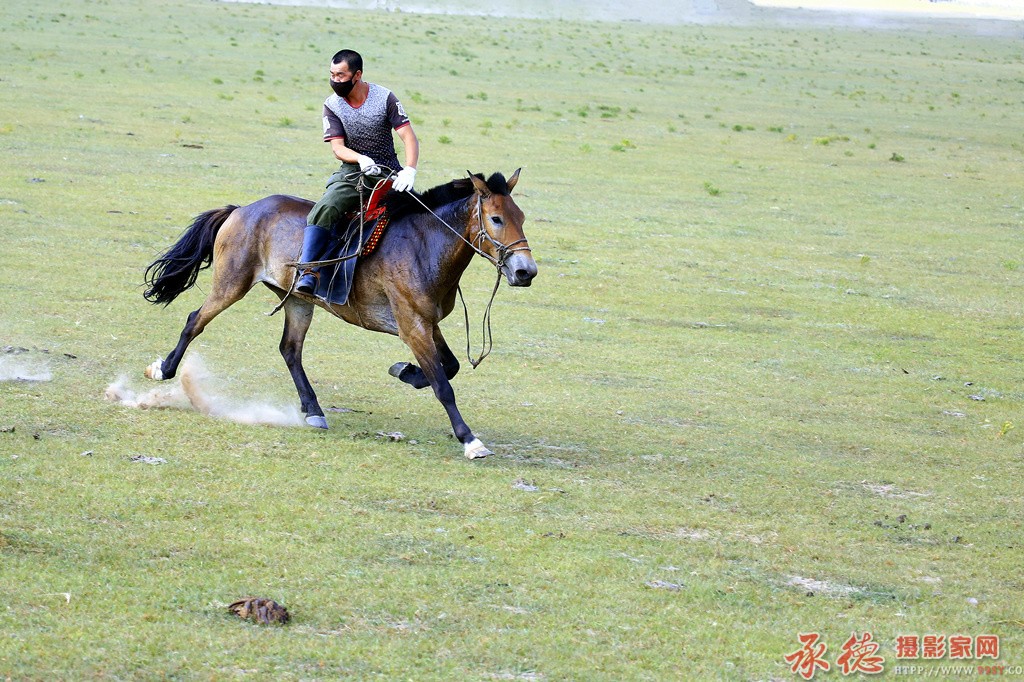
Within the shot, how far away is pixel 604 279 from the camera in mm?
15539

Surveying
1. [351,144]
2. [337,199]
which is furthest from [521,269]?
[351,144]

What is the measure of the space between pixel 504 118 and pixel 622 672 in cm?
2788

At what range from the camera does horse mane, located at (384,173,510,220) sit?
845 centimetres

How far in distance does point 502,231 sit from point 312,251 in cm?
145

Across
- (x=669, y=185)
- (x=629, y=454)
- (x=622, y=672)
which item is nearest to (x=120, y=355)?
(x=629, y=454)

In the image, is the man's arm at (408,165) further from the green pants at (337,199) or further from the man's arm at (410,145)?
the green pants at (337,199)

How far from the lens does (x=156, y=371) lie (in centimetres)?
934

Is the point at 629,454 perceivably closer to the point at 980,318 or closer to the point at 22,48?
the point at 980,318

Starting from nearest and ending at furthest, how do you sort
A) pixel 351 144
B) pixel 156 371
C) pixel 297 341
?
pixel 351 144 → pixel 156 371 → pixel 297 341

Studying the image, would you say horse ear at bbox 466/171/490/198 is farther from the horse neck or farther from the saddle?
the saddle

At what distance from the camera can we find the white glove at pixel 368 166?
28.2 ft

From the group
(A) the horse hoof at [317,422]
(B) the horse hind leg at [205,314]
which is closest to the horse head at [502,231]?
(A) the horse hoof at [317,422]

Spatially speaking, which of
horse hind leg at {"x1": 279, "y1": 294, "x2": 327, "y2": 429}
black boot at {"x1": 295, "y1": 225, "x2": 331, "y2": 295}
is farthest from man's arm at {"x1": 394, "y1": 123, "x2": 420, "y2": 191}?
horse hind leg at {"x1": 279, "y1": 294, "x2": 327, "y2": 429}

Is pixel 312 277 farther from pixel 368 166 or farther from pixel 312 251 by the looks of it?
pixel 368 166
